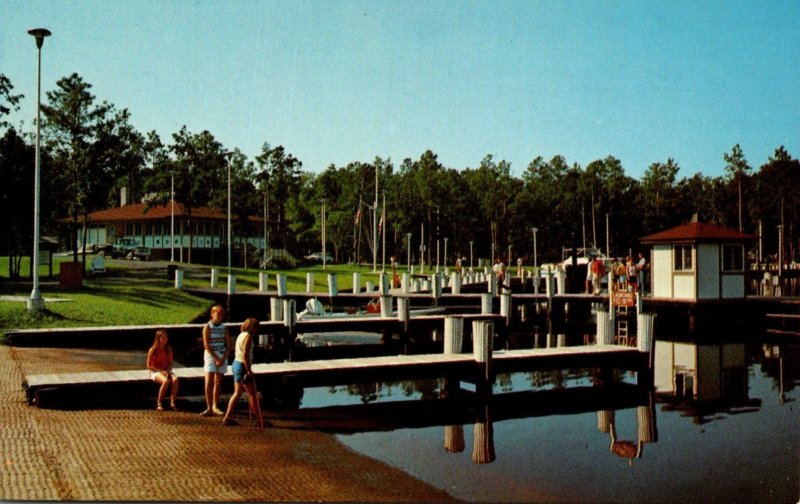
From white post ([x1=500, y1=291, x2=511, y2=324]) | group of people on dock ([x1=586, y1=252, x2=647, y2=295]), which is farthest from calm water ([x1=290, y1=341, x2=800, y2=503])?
white post ([x1=500, y1=291, x2=511, y2=324])

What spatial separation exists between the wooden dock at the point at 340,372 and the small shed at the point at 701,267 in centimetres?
855

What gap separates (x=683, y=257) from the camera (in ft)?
77.0

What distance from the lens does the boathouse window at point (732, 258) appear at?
76.3ft

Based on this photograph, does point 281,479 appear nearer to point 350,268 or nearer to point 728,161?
point 728,161

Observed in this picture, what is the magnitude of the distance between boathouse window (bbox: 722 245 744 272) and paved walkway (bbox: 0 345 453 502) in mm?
16553

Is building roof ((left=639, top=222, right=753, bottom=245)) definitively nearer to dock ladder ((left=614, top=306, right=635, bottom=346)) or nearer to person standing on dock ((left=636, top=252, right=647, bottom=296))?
person standing on dock ((left=636, top=252, right=647, bottom=296))

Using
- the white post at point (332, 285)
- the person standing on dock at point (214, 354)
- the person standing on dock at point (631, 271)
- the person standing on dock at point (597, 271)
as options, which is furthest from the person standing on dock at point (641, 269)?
the person standing on dock at point (214, 354)

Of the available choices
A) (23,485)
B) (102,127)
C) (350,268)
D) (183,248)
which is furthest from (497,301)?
(23,485)

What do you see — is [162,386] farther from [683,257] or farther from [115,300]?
[683,257]

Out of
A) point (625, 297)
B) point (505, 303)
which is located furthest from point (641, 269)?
point (505, 303)

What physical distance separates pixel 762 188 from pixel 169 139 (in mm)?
10299

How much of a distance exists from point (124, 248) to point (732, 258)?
17.2 meters

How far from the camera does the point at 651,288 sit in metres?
24.8

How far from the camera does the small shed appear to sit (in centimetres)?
2291
